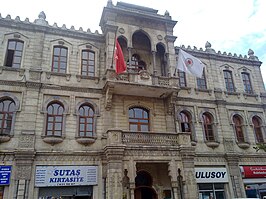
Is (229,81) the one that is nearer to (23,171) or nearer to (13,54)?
(13,54)

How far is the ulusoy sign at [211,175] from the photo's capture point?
55.6ft

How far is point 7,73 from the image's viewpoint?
15.7 meters

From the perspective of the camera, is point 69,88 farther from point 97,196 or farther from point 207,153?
point 207,153

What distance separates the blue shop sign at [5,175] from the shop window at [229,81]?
18.0 m

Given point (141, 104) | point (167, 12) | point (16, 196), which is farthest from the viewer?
point (167, 12)

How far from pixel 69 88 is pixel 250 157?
582 inches

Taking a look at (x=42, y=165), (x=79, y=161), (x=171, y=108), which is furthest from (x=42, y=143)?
(x=171, y=108)

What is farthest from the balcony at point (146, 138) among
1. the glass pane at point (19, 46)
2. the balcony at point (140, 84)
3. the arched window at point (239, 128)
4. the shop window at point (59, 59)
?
the glass pane at point (19, 46)

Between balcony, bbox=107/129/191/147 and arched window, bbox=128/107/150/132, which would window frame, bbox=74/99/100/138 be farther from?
arched window, bbox=128/107/150/132

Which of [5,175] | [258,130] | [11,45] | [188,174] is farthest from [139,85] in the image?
[258,130]

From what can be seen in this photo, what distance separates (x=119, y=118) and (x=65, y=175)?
501cm

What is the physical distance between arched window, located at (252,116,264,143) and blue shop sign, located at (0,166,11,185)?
61.3 feet

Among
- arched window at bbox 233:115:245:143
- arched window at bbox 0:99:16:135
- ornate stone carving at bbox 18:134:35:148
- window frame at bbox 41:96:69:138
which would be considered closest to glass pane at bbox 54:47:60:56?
window frame at bbox 41:96:69:138

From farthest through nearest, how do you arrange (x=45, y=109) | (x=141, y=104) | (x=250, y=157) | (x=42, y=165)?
1. (x=250, y=157)
2. (x=141, y=104)
3. (x=45, y=109)
4. (x=42, y=165)
